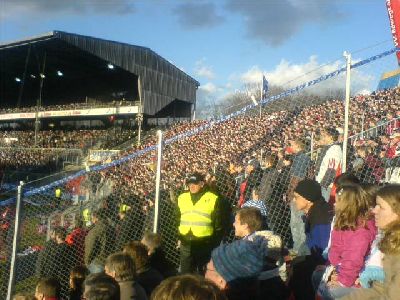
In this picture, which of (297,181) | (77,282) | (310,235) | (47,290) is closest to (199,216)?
(297,181)

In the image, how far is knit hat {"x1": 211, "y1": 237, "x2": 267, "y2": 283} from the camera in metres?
2.99

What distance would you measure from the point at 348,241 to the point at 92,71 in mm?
34391

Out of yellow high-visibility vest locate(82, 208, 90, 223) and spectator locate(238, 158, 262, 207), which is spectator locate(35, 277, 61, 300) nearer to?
spectator locate(238, 158, 262, 207)

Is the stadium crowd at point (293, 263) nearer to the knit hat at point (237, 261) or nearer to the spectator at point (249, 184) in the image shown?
the knit hat at point (237, 261)

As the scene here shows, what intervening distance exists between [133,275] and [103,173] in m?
4.91

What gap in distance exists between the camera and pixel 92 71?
119ft

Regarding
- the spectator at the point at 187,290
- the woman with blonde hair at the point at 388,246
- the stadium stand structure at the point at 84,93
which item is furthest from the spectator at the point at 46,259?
the stadium stand structure at the point at 84,93

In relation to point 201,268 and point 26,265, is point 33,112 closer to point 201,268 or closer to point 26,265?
point 26,265

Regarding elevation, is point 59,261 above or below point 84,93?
below

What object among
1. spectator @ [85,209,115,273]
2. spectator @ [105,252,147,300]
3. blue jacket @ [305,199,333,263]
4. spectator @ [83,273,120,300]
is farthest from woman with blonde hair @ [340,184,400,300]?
spectator @ [85,209,115,273]

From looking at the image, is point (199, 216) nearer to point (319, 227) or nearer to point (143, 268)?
point (143, 268)

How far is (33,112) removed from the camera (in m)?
38.0

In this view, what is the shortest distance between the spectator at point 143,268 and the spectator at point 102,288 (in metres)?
0.73

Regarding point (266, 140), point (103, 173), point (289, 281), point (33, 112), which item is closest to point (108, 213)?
point (103, 173)
